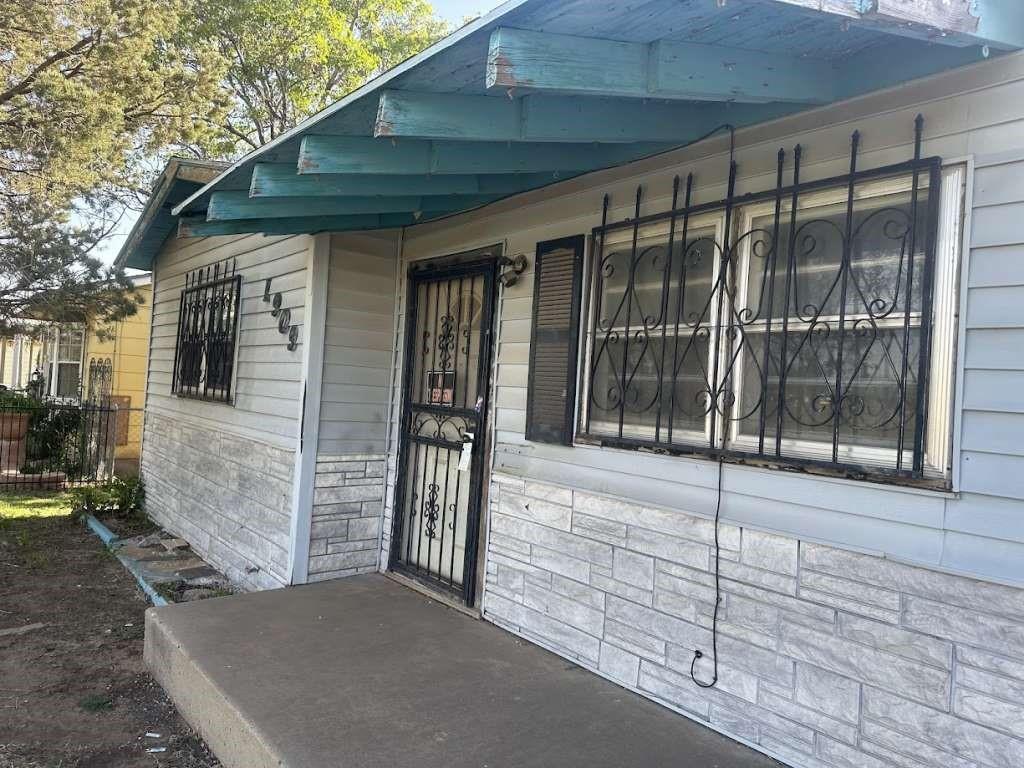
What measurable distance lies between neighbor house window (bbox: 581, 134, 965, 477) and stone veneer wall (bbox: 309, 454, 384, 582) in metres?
2.16

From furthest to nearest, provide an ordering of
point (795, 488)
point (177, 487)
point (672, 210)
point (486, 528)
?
point (177, 487) → point (486, 528) → point (672, 210) → point (795, 488)

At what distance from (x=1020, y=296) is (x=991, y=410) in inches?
13.3

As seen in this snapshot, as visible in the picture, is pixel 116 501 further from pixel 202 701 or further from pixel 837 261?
pixel 837 261

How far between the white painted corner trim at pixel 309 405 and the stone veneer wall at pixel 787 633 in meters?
1.72

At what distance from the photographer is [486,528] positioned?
12.8ft

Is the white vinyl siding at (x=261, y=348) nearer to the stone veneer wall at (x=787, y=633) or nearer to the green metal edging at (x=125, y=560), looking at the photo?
the green metal edging at (x=125, y=560)

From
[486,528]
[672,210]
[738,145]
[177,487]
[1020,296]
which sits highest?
[738,145]

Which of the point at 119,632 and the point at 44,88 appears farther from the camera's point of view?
the point at 44,88

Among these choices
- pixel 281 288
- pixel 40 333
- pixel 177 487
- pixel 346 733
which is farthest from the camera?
pixel 40 333

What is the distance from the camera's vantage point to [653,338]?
3029mm

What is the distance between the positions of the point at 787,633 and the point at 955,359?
1.10m

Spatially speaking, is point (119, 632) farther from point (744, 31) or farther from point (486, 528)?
point (744, 31)

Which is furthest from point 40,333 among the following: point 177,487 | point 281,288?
point 281,288

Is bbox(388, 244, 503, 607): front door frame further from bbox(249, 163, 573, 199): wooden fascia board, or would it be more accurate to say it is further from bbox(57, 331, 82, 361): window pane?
bbox(57, 331, 82, 361): window pane
